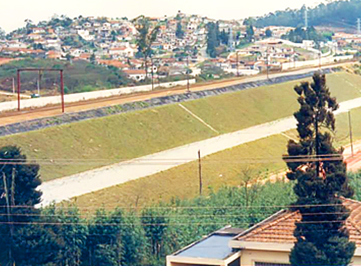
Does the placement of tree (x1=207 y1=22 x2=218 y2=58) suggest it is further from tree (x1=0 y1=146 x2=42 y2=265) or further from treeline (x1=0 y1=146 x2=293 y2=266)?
tree (x1=0 y1=146 x2=42 y2=265)

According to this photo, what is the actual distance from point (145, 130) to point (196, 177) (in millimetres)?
5381

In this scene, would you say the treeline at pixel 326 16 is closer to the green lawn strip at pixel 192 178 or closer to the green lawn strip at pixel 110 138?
the green lawn strip at pixel 110 138

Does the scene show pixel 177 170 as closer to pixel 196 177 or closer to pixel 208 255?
pixel 196 177

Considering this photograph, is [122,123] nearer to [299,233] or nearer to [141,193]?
[141,193]

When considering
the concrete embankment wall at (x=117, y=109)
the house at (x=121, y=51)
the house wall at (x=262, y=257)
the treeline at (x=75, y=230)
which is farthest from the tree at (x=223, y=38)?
the house wall at (x=262, y=257)

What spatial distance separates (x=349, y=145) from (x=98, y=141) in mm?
9176

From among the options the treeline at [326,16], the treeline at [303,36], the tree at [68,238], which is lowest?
the tree at [68,238]

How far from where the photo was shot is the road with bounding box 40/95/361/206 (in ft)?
59.4

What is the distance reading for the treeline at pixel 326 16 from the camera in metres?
119

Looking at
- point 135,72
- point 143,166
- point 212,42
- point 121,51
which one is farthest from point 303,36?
point 143,166

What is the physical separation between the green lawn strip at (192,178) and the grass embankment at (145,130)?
165cm

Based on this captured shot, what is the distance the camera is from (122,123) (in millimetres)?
26141

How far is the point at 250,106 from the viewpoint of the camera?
112 feet

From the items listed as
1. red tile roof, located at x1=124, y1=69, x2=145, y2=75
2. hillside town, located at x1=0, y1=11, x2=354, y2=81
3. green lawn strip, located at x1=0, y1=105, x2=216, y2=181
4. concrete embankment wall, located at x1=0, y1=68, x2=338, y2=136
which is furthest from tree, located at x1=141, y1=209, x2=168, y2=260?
red tile roof, located at x1=124, y1=69, x2=145, y2=75
